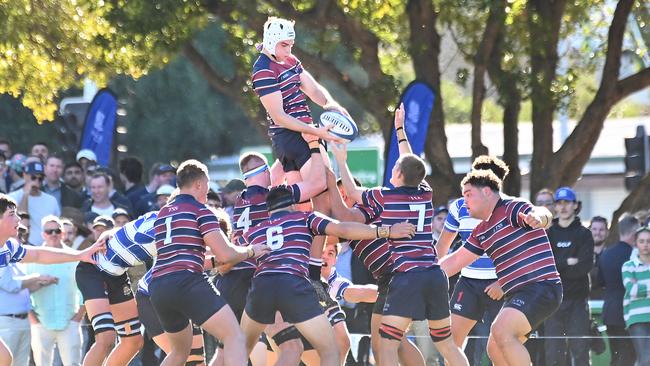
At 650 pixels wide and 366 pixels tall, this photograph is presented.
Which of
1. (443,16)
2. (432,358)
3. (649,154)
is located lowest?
(432,358)

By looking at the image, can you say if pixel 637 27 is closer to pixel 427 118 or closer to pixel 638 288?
pixel 427 118

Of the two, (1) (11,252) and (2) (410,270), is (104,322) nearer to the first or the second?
(1) (11,252)

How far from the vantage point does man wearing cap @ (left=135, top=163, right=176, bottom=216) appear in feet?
54.4

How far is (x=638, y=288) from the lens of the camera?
552 inches

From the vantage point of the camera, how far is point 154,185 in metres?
17.7

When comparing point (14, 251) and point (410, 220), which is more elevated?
point (410, 220)

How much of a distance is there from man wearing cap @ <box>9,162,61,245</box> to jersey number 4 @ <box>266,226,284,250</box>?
20.4 feet

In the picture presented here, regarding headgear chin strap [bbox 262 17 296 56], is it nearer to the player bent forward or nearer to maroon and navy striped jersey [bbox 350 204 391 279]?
maroon and navy striped jersey [bbox 350 204 391 279]

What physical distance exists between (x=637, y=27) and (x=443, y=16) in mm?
3945

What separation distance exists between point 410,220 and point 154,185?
276 inches

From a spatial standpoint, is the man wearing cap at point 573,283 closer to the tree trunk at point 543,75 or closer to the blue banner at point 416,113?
the blue banner at point 416,113

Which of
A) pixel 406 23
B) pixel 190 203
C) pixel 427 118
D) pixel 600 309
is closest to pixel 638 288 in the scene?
pixel 600 309

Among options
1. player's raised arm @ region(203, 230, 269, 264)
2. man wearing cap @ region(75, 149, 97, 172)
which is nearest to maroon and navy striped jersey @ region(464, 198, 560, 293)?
player's raised arm @ region(203, 230, 269, 264)

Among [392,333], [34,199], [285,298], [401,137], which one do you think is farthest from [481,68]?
[285,298]
